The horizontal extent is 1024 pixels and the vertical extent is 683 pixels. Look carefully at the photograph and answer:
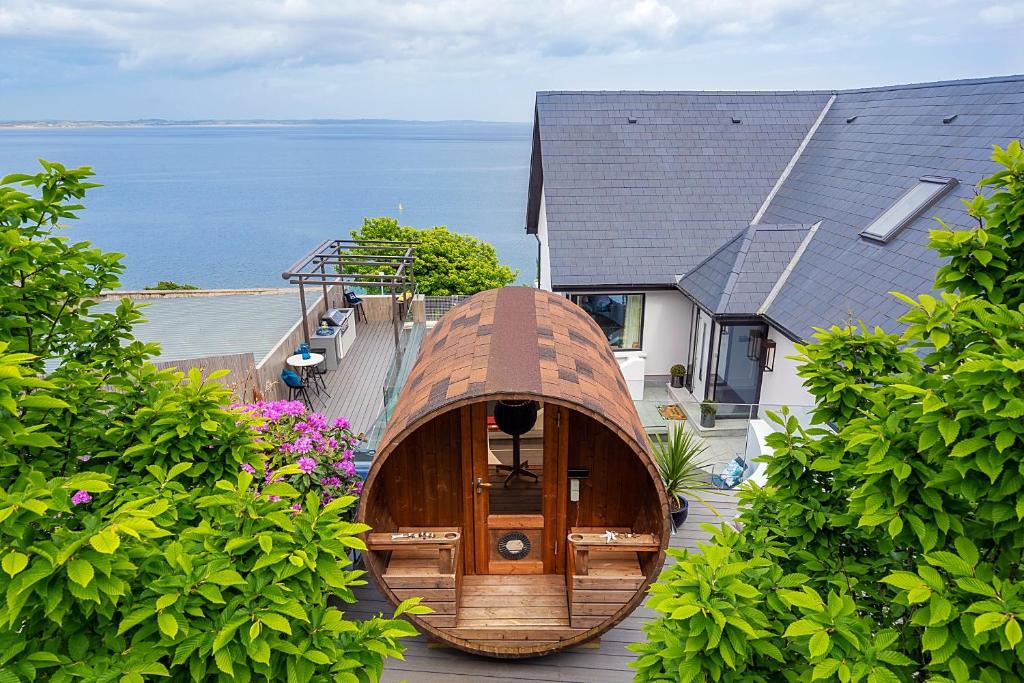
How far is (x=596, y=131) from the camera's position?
46.3 ft

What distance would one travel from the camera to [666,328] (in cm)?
1257

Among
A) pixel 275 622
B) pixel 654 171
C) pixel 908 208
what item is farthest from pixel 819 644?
pixel 654 171

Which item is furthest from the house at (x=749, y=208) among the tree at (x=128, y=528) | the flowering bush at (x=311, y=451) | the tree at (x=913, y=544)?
the tree at (x=128, y=528)

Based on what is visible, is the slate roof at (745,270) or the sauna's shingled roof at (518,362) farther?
the slate roof at (745,270)

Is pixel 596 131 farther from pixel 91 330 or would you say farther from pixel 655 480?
pixel 91 330

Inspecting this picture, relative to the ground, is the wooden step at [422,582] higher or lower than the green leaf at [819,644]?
lower

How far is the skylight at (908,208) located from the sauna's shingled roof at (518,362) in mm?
6123

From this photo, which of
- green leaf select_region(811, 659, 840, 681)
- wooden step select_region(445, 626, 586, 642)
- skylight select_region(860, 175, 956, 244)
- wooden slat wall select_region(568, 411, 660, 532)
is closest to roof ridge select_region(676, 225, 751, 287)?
skylight select_region(860, 175, 956, 244)

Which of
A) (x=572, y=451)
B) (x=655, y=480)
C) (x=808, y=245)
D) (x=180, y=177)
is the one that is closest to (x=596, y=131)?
(x=808, y=245)

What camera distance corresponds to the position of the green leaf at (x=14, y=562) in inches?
71.2

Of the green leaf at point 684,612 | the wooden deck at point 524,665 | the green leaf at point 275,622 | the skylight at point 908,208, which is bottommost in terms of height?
the wooden deck at point 524,665

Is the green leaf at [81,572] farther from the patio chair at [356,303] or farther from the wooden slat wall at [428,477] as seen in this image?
the patio chair at [356,303]

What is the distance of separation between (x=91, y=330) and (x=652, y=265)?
1061 cm

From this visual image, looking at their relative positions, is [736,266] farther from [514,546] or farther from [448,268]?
[448,268]
